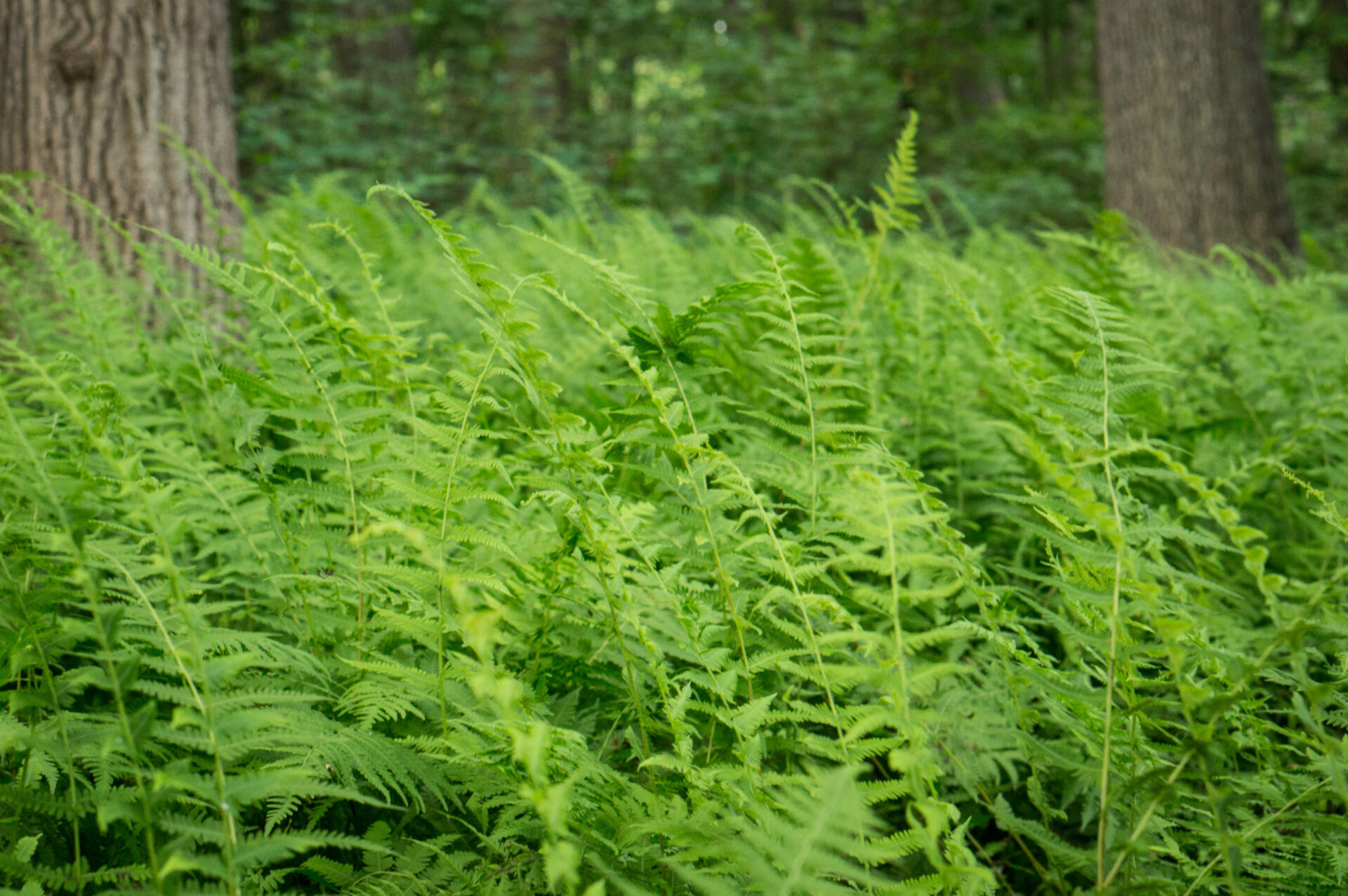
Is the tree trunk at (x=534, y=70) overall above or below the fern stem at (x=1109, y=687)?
above

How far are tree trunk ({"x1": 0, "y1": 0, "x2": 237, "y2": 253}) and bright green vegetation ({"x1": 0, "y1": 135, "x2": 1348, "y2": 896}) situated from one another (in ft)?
3.38

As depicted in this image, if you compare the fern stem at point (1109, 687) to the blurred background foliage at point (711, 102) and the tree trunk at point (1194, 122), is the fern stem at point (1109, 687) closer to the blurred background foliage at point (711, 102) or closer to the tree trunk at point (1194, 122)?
Answer: the tree trunk at point (1194, 122)

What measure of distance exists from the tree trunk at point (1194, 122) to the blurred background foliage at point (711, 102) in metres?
3.18

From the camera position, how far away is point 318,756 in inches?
34.8

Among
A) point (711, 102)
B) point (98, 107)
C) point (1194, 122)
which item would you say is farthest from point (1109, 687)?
point (711, 102)

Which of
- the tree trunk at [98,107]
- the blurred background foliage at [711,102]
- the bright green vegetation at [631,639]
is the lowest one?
the bright green vegetation at [631,639]

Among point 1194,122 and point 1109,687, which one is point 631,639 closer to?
point 1109,687

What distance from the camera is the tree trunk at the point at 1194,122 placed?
14.6ft

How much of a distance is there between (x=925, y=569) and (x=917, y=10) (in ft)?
31.8

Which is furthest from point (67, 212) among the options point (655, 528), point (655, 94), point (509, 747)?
point (655, 94)

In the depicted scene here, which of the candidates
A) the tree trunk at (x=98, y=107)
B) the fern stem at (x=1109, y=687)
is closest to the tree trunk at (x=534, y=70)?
the tree trunk at (x=98, y=107)

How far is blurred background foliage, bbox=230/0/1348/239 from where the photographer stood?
7.62 meters

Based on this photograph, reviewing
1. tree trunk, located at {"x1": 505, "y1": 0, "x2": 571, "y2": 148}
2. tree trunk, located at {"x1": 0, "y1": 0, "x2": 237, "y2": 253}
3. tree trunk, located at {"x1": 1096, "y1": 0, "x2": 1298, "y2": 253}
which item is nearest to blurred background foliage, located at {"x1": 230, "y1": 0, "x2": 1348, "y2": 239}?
tree trunk, located at {"x1": 505, "y1": 0, "x2": 571, "y2": 148}

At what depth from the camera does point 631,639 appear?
116 centimetres
